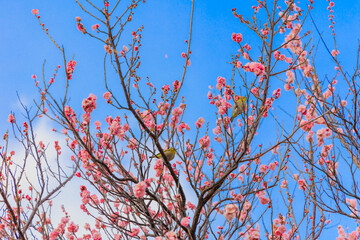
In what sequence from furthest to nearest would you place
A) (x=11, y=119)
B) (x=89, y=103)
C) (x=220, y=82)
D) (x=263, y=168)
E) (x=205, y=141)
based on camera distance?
(x=11, y=119)
(x=263, y=168)
(x=205, y=141)
(x=220, y=82)
(x=89, y=103)

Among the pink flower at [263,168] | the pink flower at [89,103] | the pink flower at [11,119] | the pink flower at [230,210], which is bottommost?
the pink flower at [230,210]

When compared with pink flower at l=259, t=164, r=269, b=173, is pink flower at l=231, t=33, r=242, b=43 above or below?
above

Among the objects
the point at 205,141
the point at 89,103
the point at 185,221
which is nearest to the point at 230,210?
the point at 185,221

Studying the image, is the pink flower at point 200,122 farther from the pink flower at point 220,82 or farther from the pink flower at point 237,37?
the pink flower at point 237,37

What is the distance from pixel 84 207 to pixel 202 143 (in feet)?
6.52

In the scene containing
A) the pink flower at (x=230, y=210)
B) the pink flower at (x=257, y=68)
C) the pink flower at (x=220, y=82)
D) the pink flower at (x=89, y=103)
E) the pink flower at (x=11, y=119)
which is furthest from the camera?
the pink flower at (x=11, y=119)

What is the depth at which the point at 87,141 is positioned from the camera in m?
3.57

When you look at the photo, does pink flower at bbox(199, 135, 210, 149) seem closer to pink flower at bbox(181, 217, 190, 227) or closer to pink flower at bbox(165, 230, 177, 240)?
pink flower at bbox(181, 217, 190, 227)

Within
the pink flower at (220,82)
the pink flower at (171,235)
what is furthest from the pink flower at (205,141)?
the pink flower at (171,235)

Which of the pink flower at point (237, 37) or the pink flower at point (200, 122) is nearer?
the pink flower at point (237, 37)

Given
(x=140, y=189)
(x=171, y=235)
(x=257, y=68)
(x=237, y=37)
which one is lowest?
(x=171, y=235)

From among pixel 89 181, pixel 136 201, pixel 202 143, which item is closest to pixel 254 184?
pixel 202 143

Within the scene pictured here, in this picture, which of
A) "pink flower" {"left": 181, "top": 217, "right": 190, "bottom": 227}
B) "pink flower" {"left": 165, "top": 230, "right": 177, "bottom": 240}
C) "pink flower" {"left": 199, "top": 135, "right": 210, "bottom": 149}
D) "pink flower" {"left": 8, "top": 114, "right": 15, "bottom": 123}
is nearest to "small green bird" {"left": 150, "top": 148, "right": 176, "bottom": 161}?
"pink flower" {"left": 199, "top": 135, "right": 210, "bottom": 149}

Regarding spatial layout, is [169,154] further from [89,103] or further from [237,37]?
[237,37]
